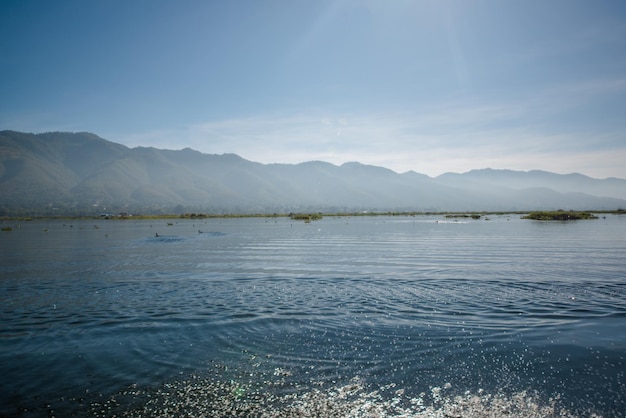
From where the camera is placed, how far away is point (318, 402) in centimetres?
1087

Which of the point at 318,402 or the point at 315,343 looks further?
the point at 315,343

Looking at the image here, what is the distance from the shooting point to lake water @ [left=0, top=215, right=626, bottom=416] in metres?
11.1

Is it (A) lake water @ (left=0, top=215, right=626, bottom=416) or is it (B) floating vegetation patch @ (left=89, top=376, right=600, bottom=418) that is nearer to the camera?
(B) floating vegetation patch @ (left=89, top=376, right=600, bottom=418)

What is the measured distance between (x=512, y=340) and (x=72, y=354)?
54.9ft

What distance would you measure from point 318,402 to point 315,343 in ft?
15.5

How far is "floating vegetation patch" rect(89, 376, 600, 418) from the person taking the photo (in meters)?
10.4

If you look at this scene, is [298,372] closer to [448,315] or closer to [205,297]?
[448,315]

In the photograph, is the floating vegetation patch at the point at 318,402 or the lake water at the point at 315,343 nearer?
the floating vegetation patch at the point at 318,402

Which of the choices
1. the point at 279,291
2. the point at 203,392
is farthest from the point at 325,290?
the point at 203,392

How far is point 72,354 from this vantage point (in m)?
14.9

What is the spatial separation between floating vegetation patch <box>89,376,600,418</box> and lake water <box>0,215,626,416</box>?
54 millimetres

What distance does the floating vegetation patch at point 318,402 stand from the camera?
34.1ft

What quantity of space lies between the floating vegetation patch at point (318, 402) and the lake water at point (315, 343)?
0.18 ft

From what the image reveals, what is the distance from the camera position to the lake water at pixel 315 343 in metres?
11.1
